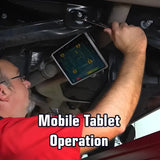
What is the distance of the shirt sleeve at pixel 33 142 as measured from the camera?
1.97ft

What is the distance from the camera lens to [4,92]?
0.78 metres

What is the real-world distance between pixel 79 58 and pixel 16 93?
236 millimetres

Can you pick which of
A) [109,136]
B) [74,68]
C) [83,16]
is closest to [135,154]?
[109,136]

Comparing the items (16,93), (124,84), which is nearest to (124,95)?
(124,84)

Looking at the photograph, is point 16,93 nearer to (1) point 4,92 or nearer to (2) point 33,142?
(1) point 4,92

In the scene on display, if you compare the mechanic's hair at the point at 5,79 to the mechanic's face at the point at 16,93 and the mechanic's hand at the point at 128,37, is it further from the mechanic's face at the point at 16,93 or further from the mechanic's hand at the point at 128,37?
the mechanic's hand at the point at 128,37

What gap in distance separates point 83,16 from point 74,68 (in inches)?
8.4

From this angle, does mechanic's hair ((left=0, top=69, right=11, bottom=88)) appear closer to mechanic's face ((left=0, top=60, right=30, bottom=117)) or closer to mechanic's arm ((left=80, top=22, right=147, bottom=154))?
mechanic's face ((left=0, top=60, right=30, bottom=117))

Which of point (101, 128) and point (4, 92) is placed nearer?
point (101, 128)

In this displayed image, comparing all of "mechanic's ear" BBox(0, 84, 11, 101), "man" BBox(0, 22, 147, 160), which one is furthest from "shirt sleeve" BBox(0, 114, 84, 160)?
"mechanic's ear" BBox(0, 84, 11, 101)

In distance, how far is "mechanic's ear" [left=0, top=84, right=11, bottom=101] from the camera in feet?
2.54

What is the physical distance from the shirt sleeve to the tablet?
256mm

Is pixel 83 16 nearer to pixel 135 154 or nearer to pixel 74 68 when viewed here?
pixel 74 68

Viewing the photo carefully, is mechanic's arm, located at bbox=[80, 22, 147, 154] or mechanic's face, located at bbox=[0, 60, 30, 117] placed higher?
mechanic's arm, located at bbox=[80, 22, 147, 154]
